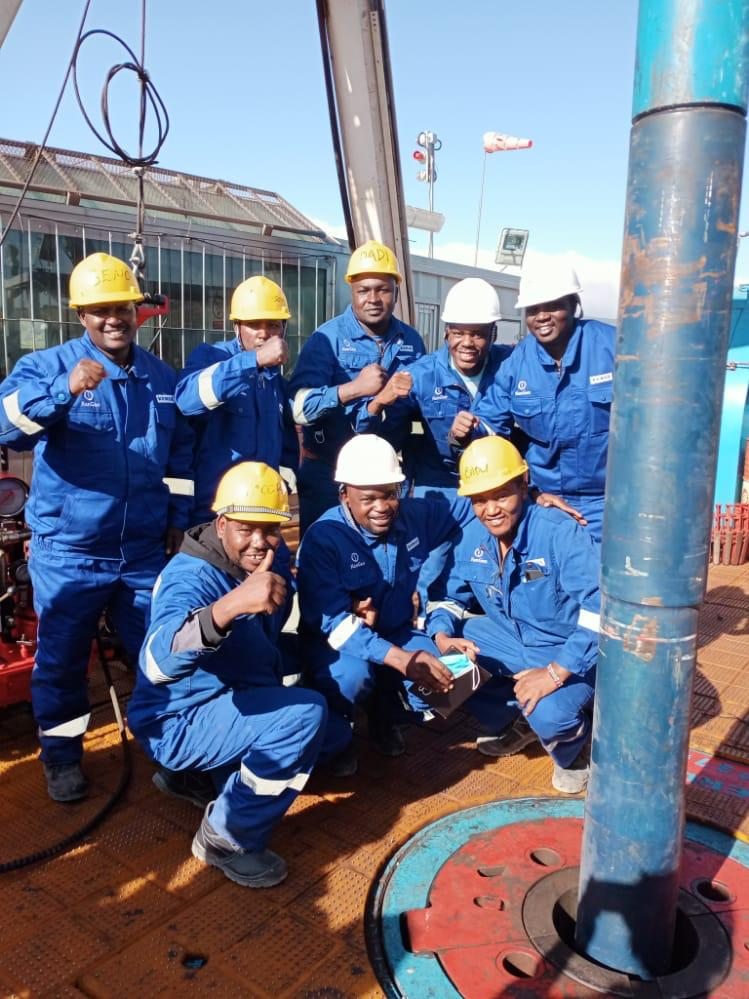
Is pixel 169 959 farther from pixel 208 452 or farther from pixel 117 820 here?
pixel 208 452

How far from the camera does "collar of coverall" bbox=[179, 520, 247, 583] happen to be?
9.04 ft

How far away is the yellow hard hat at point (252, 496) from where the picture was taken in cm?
275

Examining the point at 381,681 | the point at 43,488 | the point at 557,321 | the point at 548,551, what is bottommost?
the point at 381,681

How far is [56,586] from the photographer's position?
3.10 metres

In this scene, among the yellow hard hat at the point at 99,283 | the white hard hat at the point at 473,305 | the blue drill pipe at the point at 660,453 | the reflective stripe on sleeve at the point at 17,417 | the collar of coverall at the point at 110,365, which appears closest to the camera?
the blue drill pipe at the point at 660,453

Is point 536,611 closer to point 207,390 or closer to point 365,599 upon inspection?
point 365,599

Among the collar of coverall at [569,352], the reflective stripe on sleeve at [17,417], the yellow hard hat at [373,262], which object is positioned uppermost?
the yellow hard hat at [373,262]

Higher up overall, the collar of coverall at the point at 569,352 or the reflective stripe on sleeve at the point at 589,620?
the collar of coverall at the point at 569,352

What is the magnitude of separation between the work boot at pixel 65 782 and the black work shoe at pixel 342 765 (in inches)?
39.1

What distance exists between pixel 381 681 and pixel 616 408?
6.59 ft

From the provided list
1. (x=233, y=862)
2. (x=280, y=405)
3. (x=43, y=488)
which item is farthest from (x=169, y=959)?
(x=280, y=405)

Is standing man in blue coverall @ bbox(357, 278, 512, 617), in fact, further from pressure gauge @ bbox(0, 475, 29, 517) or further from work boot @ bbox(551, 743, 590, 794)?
pressure gauge @ bbox(0, 475, 29, 517)

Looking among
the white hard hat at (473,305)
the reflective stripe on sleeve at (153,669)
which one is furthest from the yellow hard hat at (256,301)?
the reflective stripe on sleeve at (153,669)

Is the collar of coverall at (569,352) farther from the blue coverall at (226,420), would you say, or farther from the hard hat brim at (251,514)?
the hard hat brim at (251,514)
